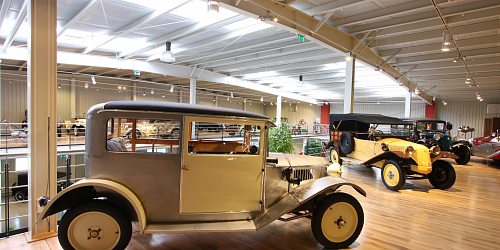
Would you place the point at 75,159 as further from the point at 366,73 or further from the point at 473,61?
the point at 473,61

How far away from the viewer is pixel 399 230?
3.53 metres

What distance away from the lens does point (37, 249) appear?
2.66 meters

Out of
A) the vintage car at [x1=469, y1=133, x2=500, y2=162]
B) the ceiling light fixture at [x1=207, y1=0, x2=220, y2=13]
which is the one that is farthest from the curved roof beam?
the vintage car at [x1=469, y1=133, x2=500, y2=162]

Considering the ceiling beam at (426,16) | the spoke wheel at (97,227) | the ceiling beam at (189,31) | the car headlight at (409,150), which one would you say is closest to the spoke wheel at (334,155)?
the car headlight at (409,150)

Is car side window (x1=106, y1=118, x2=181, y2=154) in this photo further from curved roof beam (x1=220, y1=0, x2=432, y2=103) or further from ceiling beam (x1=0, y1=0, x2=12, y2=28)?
ceiling beam (x1=0, y1=0, x2=12, y2=28)

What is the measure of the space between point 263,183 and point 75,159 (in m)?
10.6

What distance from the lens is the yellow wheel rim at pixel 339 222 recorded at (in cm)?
294

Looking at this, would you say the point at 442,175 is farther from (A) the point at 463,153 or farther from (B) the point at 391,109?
(B) the point at 391,109

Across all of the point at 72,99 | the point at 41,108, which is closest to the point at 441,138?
the point at 41,108

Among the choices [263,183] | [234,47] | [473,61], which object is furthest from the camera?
[473,61]

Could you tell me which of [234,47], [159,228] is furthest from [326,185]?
[234,47]

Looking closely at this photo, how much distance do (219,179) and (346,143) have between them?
17.9 feet

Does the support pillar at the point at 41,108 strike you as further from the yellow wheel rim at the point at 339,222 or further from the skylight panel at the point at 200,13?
the skylight panel at the point at 200,13

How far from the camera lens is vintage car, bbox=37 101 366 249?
2471mm
